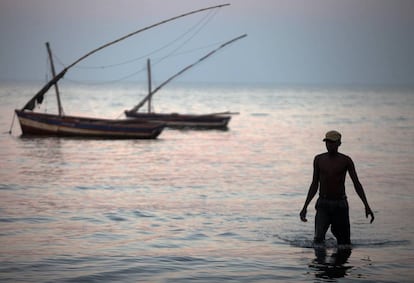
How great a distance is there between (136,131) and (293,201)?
22.3m

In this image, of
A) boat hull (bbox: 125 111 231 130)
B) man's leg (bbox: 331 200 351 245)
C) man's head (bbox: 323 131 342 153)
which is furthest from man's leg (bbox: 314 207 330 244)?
boat hull (bbox: 125 111 231 130)

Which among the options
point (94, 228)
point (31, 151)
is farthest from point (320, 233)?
point (31, 151)

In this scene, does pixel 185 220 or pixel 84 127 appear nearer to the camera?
pixel 185 220

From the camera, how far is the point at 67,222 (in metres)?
14.3

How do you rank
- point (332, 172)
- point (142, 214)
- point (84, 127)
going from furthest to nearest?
point (84, 127) < point (142, 214) < point (332, 172)

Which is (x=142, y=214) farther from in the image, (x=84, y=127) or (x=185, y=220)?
(x=84, y=127)

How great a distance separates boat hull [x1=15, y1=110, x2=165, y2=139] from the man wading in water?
29698 millimetres

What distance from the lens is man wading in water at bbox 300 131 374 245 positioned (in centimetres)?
978

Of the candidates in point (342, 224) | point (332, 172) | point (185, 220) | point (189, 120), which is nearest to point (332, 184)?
point (332, 172)

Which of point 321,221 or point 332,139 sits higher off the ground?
point 332,139

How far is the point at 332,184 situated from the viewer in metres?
9.88

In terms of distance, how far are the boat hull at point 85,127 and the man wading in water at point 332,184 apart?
97.4 ft

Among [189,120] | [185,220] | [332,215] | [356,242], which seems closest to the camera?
[332,215]

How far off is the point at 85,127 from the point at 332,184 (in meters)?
30.2
